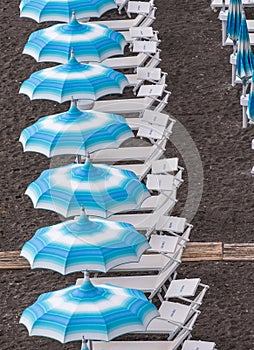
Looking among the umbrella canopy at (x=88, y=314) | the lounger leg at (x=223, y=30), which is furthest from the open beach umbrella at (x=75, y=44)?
the umbrella canopy at (x=88, y=314)

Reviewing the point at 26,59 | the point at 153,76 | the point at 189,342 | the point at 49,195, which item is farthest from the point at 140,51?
the point at 189,342

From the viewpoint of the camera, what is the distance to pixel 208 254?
565 inches

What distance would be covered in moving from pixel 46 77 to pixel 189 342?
15.2 ft

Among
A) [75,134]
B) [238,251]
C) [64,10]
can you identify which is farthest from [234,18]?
[238,251]

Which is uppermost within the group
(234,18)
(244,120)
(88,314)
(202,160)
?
(234,18)

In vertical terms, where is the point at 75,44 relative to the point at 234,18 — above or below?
below

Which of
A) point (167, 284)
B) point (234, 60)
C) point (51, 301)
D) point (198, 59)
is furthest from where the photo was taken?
point (198, 59)

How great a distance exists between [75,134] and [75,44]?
2535mm

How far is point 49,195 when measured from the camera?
13539mm

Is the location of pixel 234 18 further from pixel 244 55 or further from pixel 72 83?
pixel 72 83

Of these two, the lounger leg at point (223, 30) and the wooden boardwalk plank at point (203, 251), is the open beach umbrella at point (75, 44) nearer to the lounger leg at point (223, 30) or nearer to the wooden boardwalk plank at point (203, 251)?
the lounger leg at point (223, 30)

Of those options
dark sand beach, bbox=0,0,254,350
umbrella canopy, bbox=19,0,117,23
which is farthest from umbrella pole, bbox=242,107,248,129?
umbrella canopy, bbox=19,0,117,23

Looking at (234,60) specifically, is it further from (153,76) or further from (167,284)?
(167,284)

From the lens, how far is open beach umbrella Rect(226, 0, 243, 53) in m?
17.1
